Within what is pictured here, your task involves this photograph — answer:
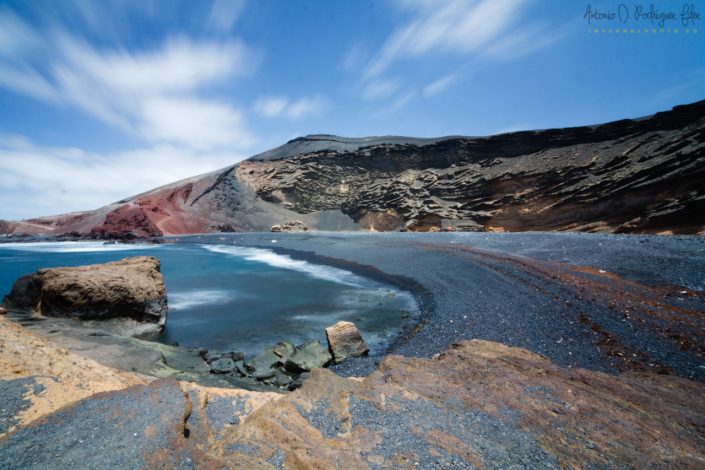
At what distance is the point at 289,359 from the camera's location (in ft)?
17.7

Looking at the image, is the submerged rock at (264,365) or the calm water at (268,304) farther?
the calm water at (268,304)

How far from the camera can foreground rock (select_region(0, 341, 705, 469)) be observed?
6.06 feet

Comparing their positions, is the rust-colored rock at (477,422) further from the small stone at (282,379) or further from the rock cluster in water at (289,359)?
the rock cluster in water at (289,359)

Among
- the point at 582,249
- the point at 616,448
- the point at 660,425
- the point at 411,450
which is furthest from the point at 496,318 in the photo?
the point at 582,249

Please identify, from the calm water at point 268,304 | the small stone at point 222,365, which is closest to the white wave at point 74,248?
the calm water at point 268,304

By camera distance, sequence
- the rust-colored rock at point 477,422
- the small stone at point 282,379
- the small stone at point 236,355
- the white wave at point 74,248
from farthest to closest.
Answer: the white wave at point 74,248
the small stone at point 236,355
the small stone at point 282,379
the rust-colored rock at point 477,422

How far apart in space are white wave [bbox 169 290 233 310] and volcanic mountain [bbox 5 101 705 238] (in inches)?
921

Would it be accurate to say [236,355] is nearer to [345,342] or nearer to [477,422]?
[345,342]

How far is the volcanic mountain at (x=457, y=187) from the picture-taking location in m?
20.3

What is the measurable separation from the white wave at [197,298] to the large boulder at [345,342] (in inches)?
225

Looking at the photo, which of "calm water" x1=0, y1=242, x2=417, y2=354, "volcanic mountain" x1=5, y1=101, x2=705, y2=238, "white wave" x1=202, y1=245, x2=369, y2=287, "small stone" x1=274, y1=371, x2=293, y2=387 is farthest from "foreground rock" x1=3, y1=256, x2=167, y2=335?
"volcanic mountain" x1=5, y1=101, x2=705, y2=238

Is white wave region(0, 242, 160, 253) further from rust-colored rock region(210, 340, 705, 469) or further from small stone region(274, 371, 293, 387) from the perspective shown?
rust-colored rock region(210, 340, 705, 469)

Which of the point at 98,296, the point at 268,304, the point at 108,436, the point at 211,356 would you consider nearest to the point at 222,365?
the point at 211,356

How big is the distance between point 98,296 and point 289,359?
4223mm
